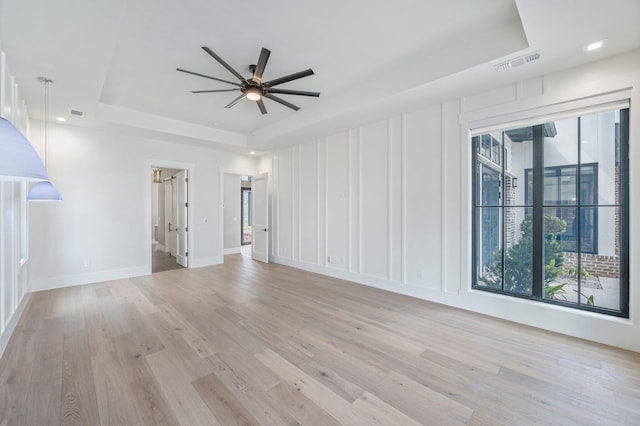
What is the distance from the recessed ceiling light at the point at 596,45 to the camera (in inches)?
100

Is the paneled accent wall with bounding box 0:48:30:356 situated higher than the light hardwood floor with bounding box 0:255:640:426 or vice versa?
the paneled accent wall with bounding box 0:48:30:356

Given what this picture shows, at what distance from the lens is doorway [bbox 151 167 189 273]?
6488 mm

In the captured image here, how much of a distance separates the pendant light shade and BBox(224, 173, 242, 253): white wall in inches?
297

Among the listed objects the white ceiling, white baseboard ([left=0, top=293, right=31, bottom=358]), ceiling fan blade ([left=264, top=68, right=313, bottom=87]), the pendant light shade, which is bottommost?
white baseboard ([left=0, top=293, right=31, bottom=358])

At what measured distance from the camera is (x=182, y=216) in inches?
260

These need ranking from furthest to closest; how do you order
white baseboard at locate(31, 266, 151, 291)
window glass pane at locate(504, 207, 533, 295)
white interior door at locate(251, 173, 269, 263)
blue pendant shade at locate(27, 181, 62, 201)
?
1. white interior door at locate(251, 173, 269, 263)
2. white baseboard at locate(31, 266, 151, 291)
3. window glass pane at locate(504, 207, 533, 295)
4. blue pendant shade at locate(27, 181, 62, 201)

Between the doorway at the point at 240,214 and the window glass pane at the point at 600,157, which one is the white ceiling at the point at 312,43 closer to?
the window glass pane at the point at 600,157

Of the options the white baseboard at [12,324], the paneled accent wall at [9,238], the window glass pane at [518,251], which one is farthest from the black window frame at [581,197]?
the white baseboard at [12,324]

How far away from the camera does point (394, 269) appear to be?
4.56 m

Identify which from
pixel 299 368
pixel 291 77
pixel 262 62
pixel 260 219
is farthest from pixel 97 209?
pixel 299 368

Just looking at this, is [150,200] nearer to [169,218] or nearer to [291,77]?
[169,218]

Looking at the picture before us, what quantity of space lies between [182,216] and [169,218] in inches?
73.5

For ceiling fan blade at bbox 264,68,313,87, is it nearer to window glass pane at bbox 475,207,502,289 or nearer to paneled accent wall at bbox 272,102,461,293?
paneled accent wall at bbox 272,102,461,293

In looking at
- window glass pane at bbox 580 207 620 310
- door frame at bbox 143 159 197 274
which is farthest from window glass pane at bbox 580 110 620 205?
door frame at bbox 143 159 197 274
